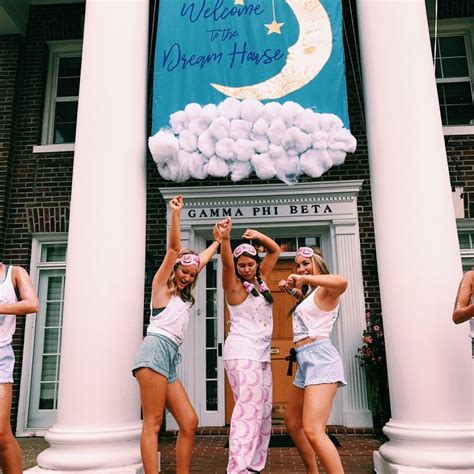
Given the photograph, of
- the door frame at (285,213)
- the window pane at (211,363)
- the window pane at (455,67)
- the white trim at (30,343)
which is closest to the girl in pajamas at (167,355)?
the door frame at (285,213)

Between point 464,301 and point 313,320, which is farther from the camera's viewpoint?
point 313,320

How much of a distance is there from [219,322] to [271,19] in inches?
160

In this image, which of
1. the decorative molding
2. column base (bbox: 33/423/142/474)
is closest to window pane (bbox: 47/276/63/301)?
the decorative molding

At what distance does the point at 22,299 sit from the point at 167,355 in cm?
114

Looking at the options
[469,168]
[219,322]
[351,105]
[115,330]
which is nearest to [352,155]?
[351,105]

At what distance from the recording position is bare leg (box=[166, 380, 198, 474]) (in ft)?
11.4

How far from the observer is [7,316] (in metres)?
3.54

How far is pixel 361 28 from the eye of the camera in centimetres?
485

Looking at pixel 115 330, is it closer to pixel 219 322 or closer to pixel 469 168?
pixel 219 322

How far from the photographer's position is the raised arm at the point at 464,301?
337 cm

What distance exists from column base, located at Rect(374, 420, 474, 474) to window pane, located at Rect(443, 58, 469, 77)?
19.9 feet

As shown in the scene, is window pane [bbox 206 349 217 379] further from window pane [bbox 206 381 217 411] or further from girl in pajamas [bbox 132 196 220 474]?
girl in pajamas [bbox 132 196 220 474]

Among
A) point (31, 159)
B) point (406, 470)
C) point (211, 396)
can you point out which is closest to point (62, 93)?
point (31, 159)

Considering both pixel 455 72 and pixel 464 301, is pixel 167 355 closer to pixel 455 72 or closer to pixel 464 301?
pixel 464 301
